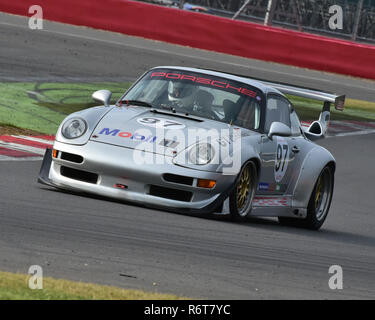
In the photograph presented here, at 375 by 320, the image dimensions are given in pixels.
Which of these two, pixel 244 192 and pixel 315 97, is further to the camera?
pixel 315 97

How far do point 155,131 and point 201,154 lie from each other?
0.48 m

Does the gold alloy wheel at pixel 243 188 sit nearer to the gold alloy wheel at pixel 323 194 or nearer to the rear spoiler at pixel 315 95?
the rear spoiler at pixel 315 95

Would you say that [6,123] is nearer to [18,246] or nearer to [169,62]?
[18,246]

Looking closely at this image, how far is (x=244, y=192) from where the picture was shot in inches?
348

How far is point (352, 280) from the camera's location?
22.5ft

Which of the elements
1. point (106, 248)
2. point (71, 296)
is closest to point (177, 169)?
point (106, 248)

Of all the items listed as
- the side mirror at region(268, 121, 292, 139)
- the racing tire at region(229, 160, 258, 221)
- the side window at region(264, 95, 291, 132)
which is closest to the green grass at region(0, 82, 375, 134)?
the side window at region(264, 95, 291, 132)

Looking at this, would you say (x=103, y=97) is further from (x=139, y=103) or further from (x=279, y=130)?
(x=279, y=130)

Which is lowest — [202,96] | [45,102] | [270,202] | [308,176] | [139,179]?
[45,102]

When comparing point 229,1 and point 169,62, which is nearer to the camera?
point 169,62

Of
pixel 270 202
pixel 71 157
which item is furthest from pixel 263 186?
pixel 71 157

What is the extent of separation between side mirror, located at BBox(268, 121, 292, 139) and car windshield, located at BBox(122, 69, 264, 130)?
8.0 inches

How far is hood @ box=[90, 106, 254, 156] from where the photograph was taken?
8.38 metres
